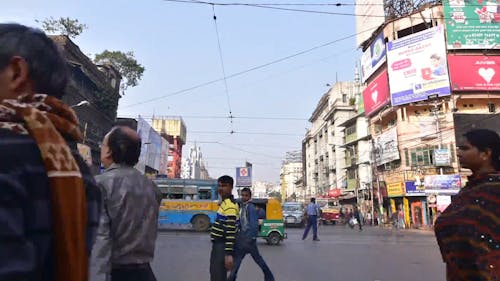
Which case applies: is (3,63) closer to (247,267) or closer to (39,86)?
(39,86)

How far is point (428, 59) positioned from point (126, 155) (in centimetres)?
3484

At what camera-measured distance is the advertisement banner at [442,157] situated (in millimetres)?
29469

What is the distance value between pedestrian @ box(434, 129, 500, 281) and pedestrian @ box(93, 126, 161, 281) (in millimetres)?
1729

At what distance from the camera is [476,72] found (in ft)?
106

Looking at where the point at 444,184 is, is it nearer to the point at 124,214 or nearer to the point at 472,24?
the point at 472,24

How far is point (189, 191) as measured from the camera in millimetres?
20906

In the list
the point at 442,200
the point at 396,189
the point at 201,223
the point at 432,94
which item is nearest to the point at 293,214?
the point at 201,223

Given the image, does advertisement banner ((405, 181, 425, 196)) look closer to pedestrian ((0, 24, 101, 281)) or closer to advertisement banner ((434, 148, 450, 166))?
advertisement banner ((434, 148, 450, 166))

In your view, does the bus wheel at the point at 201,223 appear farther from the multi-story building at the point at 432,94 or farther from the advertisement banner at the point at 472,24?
the advertisement banner at the point at 472,24

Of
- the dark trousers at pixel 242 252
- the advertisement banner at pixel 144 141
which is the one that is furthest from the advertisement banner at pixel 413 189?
the dark trousers at pixel 242 252

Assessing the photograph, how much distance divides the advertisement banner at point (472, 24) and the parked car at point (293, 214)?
1877 centimetres

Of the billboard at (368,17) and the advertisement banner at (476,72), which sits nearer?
the advertisement banner at (476,72)

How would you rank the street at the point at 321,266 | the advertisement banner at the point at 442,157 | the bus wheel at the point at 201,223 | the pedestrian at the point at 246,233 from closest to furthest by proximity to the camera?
the pedestrian at the point at 246,233 < the street at the point at 321,266 < the bus wheel at the point at 201,223 < the advertisement banner at the point at 442,157

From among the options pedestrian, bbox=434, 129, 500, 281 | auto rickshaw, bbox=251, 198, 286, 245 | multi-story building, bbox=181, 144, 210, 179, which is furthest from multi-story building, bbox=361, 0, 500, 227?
multi-story building, bbox=181, 144, 210, 179
